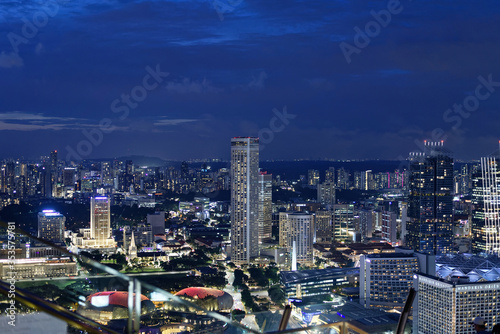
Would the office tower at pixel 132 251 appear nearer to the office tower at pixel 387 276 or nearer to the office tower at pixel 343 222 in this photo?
the office tower at pixel 387 276

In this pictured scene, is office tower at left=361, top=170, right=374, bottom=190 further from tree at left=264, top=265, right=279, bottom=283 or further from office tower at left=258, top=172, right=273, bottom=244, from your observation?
Result: tree at left=264, top=265, right=279, bottom=283

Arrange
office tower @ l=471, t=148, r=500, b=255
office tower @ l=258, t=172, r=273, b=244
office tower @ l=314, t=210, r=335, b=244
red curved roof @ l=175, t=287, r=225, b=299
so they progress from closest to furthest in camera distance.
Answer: red curved roof @ l=175, t=287, r=225, b=299 < office tower @ l=471, t=148, r=500, b=255 < office tower @ l=258, t=172, r=273, b=244 < office tower @ l=314, t=210, r=335, b=244

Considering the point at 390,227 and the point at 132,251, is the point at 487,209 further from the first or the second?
the point at 132,251

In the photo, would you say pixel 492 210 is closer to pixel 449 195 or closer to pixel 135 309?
pixel 449 195

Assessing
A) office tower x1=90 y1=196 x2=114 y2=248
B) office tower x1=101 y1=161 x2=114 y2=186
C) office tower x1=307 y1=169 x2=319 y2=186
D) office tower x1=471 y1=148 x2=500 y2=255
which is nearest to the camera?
office tower x1=471 y1=148 x2=500 y2=255

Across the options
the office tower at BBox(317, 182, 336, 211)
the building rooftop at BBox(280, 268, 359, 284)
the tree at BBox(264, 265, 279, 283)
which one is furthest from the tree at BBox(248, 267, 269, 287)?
the office tower at BBox(317, 182, 336, 211)

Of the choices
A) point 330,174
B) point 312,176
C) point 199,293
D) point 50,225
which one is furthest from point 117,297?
point 312,176

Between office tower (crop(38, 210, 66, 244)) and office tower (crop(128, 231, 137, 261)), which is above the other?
office tower (crop(38, 210, 66, 244))

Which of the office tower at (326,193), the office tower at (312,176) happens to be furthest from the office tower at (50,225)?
the office tower at (312,176)
